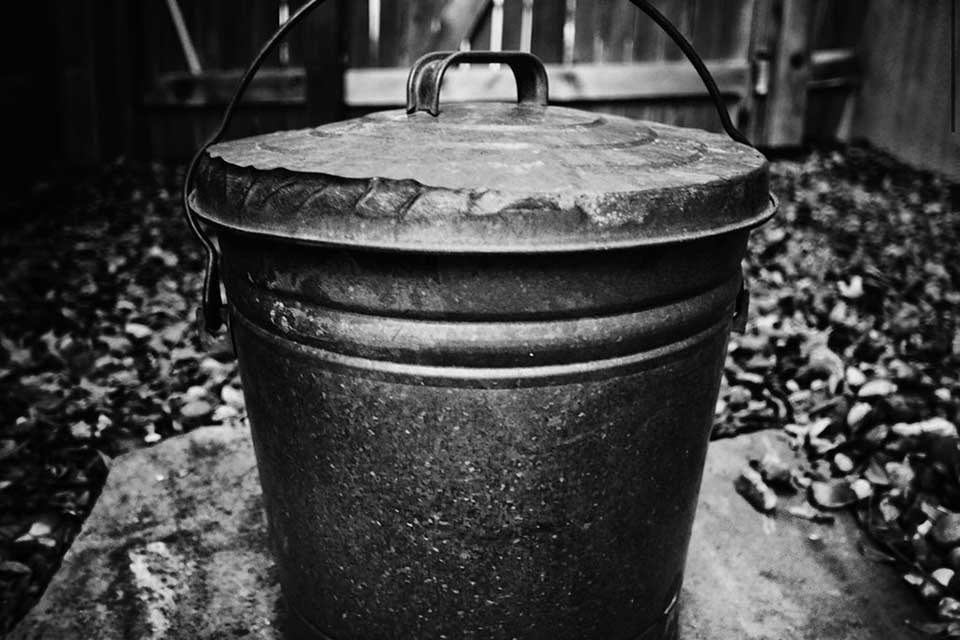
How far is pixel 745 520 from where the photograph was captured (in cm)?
208

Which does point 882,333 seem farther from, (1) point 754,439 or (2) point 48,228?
(2) point 48,228

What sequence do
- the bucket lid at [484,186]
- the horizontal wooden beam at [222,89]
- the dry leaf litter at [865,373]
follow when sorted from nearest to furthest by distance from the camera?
the bucket lid at [484,186], the dry leaf litter at [865,373], the horizontal wooden beam at [222,89]

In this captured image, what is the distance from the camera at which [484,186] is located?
3.49ft

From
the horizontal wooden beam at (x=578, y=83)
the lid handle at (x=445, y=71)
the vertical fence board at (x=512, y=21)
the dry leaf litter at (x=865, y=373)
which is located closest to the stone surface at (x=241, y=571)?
the dry leaf litter at (x=865, y=373)

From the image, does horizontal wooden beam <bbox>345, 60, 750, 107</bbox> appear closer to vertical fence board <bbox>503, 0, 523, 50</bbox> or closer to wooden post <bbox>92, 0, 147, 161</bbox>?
vertical fence board <bbox>503, 0, 523, 50</bbox>

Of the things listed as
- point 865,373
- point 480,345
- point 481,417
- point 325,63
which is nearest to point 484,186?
point 480,345

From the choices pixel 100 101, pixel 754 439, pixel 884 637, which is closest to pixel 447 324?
pixel 884 637

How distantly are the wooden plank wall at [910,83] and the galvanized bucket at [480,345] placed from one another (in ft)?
14.1

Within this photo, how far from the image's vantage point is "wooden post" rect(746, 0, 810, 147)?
5.11 meters

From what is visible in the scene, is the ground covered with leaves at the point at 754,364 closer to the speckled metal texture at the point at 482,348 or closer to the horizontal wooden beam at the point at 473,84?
the speckled metal texture at the point at 482,348

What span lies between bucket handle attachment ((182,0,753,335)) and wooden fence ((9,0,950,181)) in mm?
3356

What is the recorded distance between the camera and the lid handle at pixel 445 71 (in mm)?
1331

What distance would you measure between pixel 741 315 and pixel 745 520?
793mm

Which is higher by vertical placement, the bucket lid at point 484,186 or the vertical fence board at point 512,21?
the vertical fence board at point 512,21
